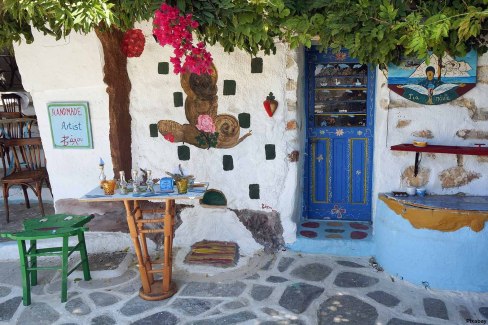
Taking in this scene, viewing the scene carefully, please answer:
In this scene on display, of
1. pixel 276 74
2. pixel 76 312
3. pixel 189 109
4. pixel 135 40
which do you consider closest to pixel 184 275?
pixel 76 312

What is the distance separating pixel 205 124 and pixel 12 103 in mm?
4291

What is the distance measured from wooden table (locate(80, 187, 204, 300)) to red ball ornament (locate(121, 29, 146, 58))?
149 centimetres

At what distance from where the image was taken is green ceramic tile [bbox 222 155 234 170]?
4.23 meters

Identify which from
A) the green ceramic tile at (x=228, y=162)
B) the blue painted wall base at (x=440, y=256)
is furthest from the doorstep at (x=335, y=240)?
the green ceramic tile at (x=228, y=162)

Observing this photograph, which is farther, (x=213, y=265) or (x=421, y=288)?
(x=213, y=265)

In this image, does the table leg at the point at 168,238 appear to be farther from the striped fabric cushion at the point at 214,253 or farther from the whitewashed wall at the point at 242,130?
the whitewashed wall at the point at 242,130

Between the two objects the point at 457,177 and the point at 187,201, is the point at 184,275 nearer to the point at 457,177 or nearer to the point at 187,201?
the point at 187,201

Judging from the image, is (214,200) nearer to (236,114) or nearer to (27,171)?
(236,114)

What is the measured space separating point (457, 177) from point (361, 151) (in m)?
0.97

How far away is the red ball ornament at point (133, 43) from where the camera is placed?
4.12 metres

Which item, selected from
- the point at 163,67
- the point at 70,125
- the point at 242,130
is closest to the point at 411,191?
the point at 242,130

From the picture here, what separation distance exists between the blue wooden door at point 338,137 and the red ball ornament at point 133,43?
173cm

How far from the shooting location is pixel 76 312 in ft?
11.0

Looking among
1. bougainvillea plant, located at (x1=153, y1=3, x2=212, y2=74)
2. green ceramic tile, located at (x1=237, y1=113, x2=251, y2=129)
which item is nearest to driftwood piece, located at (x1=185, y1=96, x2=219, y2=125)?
green ceramic tile, located at (x1=237, y1=113, x2=251, y2=129)
